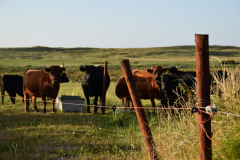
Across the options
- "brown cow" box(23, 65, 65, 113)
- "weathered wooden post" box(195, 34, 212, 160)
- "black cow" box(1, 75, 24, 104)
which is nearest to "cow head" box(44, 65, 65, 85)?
"brown cow" box(23, 65, 65, 113)

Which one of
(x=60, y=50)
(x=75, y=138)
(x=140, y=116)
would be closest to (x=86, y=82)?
(x=75, y=138)

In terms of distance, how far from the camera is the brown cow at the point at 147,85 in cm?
1195

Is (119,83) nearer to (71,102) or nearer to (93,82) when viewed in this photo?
(93,82)

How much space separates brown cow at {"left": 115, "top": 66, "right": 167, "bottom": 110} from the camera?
1195cm

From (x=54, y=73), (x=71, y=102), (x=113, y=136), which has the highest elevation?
(x=54, y=73)

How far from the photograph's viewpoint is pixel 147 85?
12.5 metres

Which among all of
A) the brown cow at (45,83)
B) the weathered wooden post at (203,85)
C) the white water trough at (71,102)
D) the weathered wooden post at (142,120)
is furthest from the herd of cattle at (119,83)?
the weathered wooden post at (203,85)

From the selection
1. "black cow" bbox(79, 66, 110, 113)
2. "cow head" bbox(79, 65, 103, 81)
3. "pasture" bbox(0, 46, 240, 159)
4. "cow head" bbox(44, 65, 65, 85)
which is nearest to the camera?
"pasture" bbox(0, 46, 240, 159)

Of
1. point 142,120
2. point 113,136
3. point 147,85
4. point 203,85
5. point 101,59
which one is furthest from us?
point 101,59

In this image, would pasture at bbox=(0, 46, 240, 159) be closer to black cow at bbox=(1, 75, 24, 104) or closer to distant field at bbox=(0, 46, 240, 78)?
black cow at bbox=(1, 75, 24, 104)

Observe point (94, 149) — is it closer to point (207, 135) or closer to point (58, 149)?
point (58, 149)

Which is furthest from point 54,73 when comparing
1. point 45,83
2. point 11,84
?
point 11,84

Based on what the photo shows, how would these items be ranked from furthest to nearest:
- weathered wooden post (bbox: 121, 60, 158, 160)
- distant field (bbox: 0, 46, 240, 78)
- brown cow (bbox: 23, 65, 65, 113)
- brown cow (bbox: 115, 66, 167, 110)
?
distant field (bbox: 0, 46, 240, 78)
brown cow (bbox: 115, 66, 167, 110)
brown cow (bbox: 23, 65, 65, 113)
weathered wooden post (bbox: 121, 60, 158, 160)

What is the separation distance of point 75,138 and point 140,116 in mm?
3063
